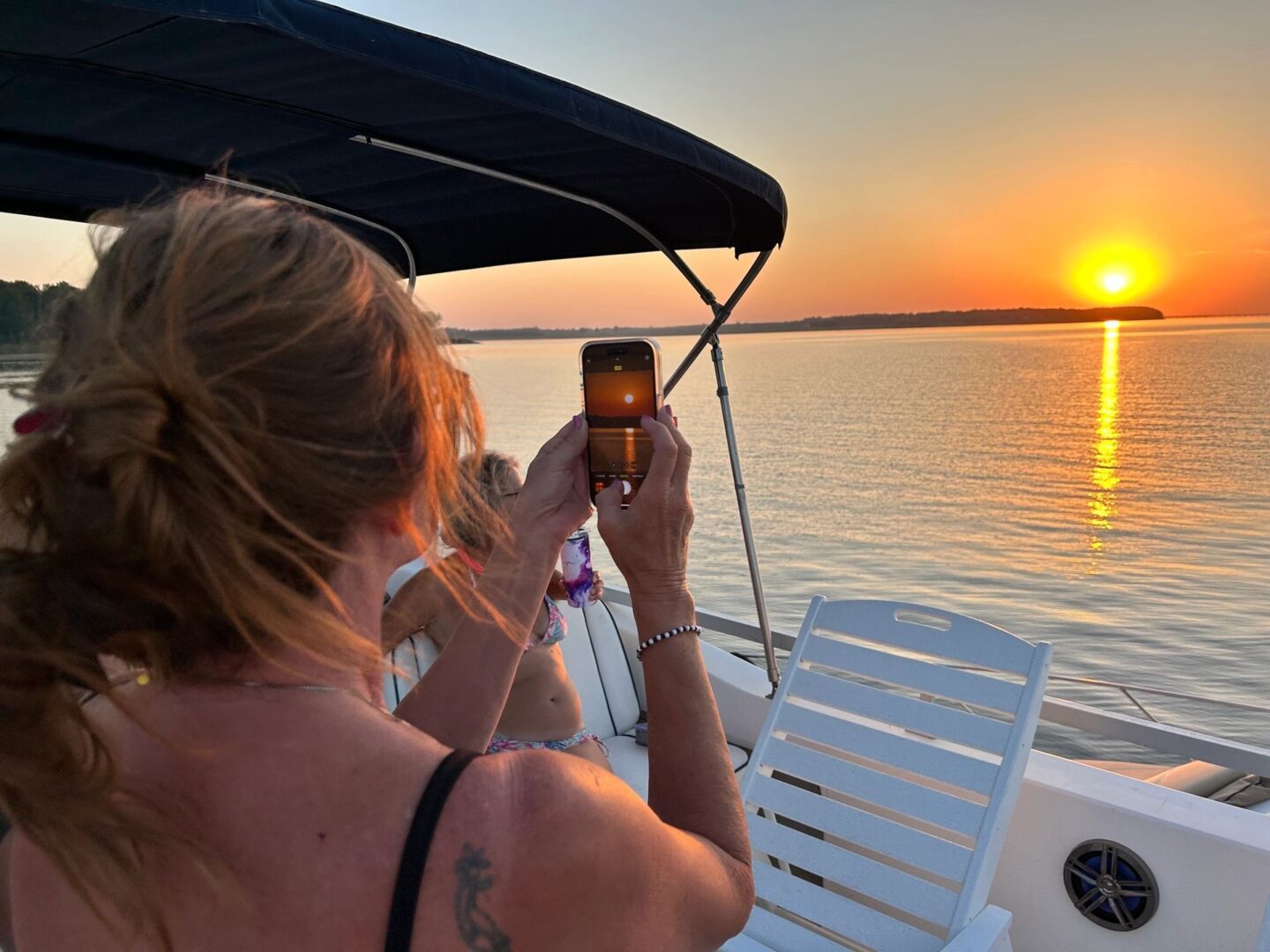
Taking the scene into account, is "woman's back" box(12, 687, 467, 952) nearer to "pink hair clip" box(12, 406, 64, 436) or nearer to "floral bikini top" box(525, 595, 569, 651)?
"pink hair clip" box(12, 406, 64, 436)

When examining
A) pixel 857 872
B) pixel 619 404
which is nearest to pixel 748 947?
pixel 857 872

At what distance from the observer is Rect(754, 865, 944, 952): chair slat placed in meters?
2.29

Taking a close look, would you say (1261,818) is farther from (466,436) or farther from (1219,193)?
(1219,193)

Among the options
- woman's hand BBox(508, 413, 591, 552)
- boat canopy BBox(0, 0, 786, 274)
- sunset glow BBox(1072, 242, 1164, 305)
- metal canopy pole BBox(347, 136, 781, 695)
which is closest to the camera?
woman's hand BBox(508, 413, 591, 552)

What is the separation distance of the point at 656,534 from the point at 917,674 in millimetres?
1882

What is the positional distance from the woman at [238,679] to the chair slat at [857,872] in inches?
68.9

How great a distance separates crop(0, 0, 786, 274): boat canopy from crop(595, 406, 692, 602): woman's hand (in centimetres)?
71

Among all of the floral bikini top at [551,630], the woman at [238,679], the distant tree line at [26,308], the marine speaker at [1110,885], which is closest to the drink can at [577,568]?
the floral bikini top at [551,630]

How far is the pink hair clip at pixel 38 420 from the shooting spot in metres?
0.69

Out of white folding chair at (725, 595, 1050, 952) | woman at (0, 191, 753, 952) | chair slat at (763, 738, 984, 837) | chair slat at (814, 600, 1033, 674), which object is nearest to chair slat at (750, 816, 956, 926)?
white folding chair at (725, 595, 1050, 952)

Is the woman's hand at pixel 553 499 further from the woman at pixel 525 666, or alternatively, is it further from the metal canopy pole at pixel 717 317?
the metal canopy pole at pixel 717 317

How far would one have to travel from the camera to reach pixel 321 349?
70 centimetres

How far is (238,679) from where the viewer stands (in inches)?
27.4

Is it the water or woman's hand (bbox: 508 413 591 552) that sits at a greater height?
woman's hand (bbox: 508 413 591 552)
